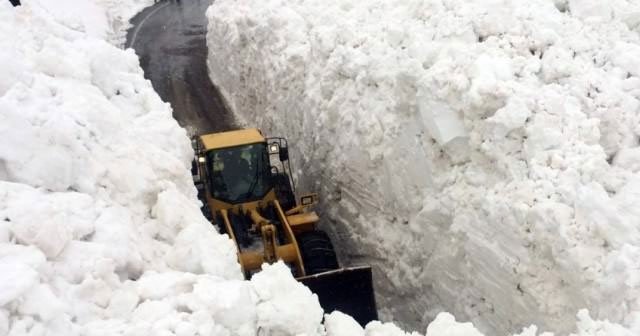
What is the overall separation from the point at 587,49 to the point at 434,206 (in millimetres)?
3248

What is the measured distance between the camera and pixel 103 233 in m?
5.26

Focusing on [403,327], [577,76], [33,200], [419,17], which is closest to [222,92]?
[419,17]

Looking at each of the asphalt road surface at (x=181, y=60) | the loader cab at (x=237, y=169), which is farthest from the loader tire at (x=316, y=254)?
the asphalt road surface at (x=181, y=60)

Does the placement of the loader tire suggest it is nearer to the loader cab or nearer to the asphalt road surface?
the loader cab

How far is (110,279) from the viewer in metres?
4.79

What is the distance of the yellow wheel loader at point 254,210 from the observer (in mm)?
9344

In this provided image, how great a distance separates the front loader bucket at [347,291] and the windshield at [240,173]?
2435 millimetres

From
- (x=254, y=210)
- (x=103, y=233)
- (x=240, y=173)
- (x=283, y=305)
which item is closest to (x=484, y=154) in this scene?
(x=254, y=210)

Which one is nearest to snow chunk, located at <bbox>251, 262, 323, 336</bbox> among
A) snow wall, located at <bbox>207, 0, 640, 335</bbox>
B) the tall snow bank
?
the tall snow bank

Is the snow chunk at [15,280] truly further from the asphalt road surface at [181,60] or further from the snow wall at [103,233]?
the asphalt road surface at [181,60]

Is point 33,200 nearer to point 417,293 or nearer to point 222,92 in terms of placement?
point 417,293

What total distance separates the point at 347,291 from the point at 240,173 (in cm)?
302

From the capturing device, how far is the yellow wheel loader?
9344 mm

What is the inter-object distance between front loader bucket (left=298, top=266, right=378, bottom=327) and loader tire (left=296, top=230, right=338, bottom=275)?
2.95ft
